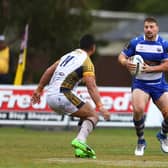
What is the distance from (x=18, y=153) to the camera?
47.6 ft

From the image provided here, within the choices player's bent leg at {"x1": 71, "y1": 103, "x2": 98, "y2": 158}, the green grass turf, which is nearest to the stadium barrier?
the green grass turf

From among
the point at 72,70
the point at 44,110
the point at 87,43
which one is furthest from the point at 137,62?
the point at 44,110

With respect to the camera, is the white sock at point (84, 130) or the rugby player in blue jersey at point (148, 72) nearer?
the white sock at point (84, 130)

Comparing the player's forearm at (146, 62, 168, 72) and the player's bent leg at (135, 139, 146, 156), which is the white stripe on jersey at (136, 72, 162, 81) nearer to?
the player's forearm at (146, 62, 168, 72)

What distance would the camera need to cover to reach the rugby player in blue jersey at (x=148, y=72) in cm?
1462

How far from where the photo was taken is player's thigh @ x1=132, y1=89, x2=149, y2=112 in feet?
47.9

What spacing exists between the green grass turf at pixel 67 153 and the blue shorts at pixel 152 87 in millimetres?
1019

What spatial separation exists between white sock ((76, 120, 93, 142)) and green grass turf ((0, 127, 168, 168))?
354 mm

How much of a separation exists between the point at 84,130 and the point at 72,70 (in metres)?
0.96

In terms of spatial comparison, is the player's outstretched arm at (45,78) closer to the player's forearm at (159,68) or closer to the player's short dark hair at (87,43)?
the player's short dark hair at (87,43)

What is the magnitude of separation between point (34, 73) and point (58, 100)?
1928 cm

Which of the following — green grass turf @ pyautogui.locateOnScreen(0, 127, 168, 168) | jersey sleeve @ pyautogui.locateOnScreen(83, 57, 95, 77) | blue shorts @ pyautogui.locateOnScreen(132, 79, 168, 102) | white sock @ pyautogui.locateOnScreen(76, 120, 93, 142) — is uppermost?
jersey sleeve @ pyautogui.locateOnScreen(83, 57, 95, 77)

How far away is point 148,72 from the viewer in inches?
572

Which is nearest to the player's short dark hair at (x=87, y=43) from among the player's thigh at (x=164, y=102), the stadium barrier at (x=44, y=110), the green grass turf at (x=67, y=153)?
the green grass turf at (x=67, y=153)
